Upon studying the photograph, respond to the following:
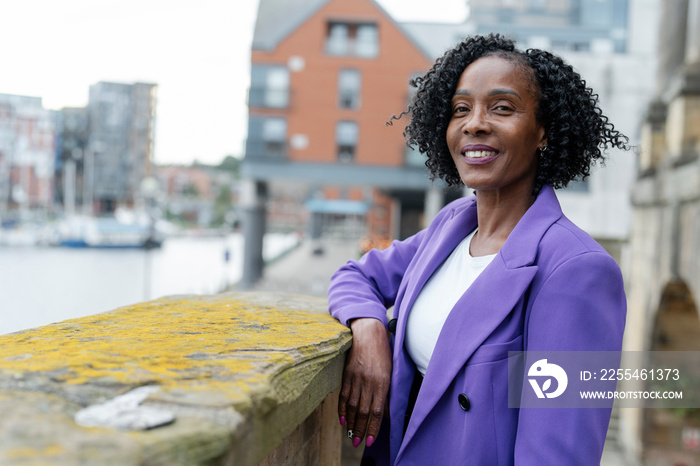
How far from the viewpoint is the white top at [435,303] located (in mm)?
1843

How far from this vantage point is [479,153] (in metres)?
1.93

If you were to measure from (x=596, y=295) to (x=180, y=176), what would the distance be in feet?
438

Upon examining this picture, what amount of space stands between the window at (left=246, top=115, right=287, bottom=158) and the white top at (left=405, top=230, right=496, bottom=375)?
2220 centimetres

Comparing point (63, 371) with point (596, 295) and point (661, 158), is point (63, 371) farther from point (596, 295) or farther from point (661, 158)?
point (661, 158)

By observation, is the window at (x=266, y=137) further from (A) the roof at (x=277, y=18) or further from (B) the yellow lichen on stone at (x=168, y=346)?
(B) the yellow lichen on stone at (x=168, y=346)

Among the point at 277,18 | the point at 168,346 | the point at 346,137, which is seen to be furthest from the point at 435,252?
the point at 277,18

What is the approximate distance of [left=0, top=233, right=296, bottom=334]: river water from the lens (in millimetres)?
28422

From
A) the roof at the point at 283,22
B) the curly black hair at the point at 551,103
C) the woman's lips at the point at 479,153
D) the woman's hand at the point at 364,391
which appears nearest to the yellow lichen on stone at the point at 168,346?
the woman's hand at the point at 364,391

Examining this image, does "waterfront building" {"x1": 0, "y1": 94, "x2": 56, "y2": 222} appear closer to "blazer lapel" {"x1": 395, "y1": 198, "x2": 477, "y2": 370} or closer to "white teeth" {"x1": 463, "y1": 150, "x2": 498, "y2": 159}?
"blazer lapel" {"x1": 395, "y1": 198, "x2": 477, "y2": 370}

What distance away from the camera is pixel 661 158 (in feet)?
27.9

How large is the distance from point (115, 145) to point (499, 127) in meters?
96.9

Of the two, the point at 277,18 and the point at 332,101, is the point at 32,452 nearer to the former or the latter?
the point at 332,101

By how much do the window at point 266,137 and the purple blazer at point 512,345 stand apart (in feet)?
73.6

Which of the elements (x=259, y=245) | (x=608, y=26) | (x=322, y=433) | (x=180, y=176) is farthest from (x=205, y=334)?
(x=180, y=176)
